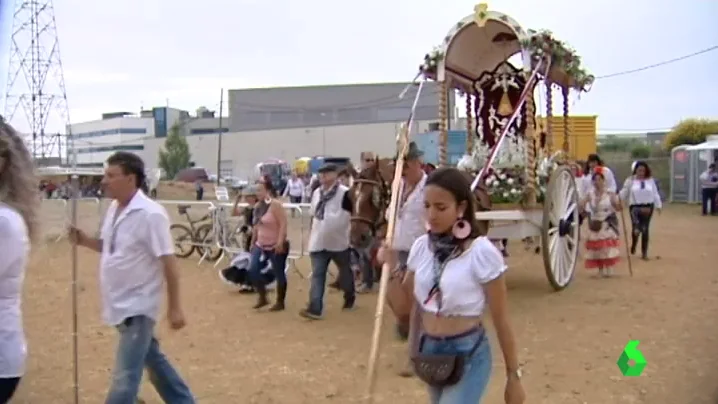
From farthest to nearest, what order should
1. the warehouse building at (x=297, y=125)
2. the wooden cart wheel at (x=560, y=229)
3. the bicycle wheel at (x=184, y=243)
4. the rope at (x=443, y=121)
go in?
1. the warehouse building at (x=297, y=125)
2. the bicycle wheel at (x=184, y=243)
3. the rope at (x=443, y=121)
4. the wooden cart wheel at (x=560, y=229)

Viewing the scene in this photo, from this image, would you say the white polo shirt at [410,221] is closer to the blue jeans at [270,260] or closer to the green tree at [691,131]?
the blue jeans at [270,260]

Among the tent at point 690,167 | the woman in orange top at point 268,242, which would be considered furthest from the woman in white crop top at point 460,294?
the tent at point 690,167

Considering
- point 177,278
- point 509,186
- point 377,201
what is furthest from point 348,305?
point 177,278

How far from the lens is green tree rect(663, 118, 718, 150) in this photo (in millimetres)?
42500

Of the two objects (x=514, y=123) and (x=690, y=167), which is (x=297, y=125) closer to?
(x=690, y=167)

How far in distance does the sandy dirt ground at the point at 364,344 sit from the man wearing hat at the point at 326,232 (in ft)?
1.06

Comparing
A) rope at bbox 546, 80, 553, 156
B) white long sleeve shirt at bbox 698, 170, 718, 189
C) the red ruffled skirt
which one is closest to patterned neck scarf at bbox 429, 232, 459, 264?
rope at bbox 546, 80, 553, 156

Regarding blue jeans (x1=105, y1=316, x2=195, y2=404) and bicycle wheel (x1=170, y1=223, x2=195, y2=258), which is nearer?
blue jeans (x1=105, y1=316, x2=195, y2=404)

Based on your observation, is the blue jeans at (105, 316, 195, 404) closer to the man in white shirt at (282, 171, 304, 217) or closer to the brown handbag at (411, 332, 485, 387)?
the brown handbag at (411, 332, 485, 387)

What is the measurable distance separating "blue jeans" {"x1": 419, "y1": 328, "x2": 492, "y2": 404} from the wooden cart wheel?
680cm

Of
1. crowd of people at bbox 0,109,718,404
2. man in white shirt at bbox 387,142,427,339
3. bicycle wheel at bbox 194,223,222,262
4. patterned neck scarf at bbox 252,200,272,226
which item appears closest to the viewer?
crowd of people at bbox 0,109,718,404

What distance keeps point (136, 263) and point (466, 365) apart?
1961 mm

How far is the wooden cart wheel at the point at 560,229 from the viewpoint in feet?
33.5

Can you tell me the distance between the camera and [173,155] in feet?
213
